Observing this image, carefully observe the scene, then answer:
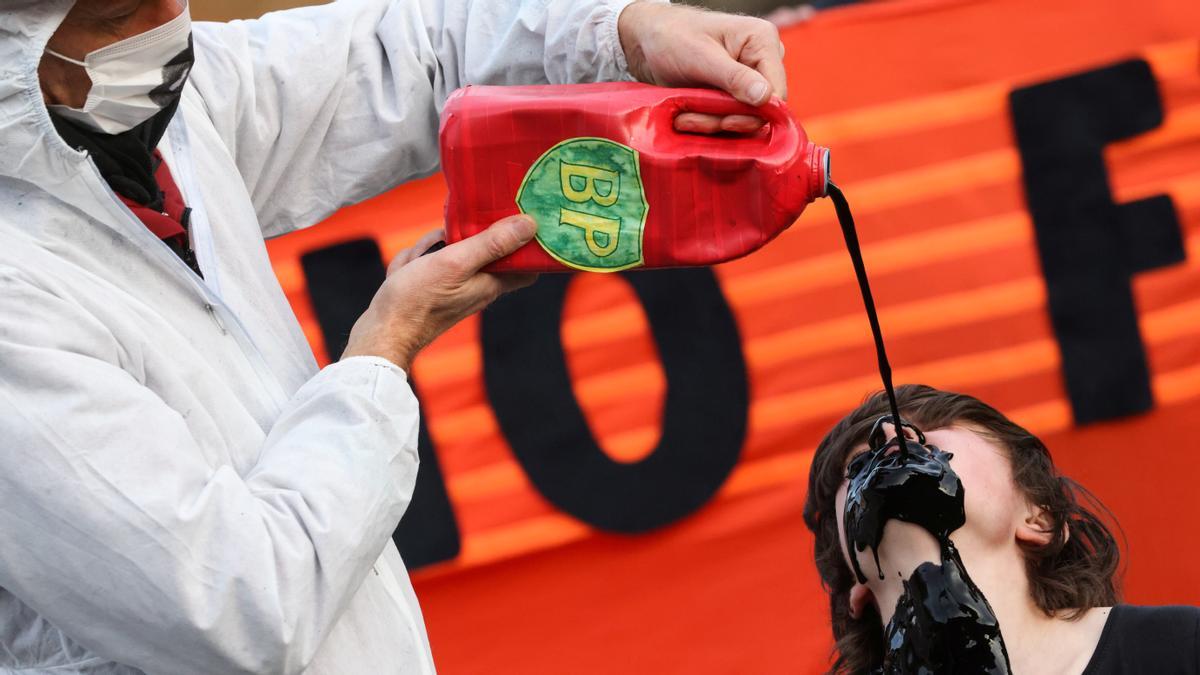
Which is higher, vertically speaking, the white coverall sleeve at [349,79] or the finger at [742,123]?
the finger at [742,123]

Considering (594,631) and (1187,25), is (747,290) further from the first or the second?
(1187,25)

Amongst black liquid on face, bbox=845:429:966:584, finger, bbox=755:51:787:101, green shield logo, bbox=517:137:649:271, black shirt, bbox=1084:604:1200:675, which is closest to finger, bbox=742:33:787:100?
finger, bbox=755:51:787:101

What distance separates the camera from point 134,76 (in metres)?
1.55

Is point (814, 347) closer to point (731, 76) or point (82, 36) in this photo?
point (731, 76)

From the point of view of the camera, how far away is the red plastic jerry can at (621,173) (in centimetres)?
157

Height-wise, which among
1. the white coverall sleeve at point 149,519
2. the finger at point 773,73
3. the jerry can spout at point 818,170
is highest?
the finger at point 773,73

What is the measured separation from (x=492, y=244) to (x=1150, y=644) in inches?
45.1

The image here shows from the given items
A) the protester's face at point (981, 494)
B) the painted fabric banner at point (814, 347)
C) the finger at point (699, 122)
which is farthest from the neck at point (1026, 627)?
the painted fabric banner at point (814, 347)

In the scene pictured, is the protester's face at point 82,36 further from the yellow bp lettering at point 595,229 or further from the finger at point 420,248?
the yellow bp lettering at point 595,229

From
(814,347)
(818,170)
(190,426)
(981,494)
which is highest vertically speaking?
(818,170)

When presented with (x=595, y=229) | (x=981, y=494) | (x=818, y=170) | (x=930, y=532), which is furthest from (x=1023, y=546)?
(x=595, y=229)

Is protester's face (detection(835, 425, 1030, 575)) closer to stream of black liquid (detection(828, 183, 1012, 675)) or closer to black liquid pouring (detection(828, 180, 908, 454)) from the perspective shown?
stream of black liquid (detection(828, 183, 1012, 675))

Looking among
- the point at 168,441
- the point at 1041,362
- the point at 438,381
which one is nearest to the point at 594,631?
the point at 438,381

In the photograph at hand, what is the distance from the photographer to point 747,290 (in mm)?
3221
